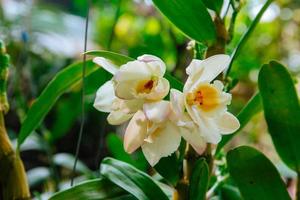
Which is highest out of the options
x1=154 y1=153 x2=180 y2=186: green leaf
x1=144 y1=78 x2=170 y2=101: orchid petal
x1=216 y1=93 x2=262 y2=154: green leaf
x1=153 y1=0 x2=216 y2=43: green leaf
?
x1=153 y1=0 x2=216 y2=43: green leaf

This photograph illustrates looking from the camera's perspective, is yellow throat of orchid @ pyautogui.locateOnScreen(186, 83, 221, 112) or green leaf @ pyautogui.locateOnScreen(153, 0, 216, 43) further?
green leaf @ pyautogui.locateOnScreen(153, 0, 216, 43)

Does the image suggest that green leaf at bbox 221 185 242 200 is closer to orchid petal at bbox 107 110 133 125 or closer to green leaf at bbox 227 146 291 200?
green leaf at bbox 227 146 291 200

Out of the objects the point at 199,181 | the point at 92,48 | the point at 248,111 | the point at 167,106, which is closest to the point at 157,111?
the point at 167,106

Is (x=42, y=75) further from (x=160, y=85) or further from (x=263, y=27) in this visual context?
(x=160, y=85)

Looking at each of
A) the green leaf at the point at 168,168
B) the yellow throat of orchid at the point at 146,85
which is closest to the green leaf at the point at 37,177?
the green leaf at the point at 168,168

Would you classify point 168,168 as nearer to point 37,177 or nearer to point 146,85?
point 146,85

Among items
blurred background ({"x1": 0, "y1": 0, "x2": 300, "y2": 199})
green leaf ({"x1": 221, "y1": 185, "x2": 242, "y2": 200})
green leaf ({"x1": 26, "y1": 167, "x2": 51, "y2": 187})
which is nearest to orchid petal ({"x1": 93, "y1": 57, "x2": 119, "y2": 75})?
green leaf ({"x1": 221, "y1": 185, "x2": 242, "y2": 200})
